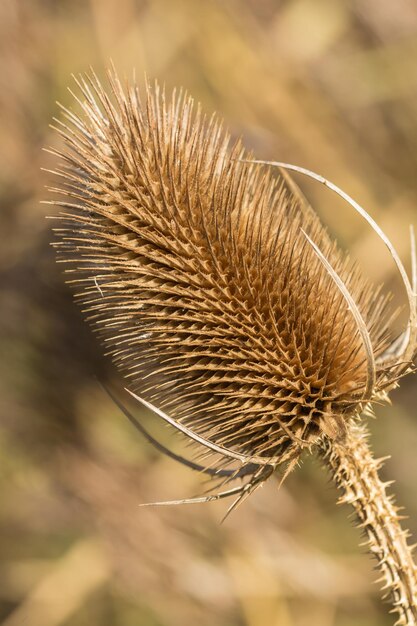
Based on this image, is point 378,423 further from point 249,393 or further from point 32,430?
point 249,393

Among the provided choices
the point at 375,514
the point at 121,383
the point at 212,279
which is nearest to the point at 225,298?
the point at 212,279

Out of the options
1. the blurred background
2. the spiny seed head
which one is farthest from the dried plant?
the blurred background

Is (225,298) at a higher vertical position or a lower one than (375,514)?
higher

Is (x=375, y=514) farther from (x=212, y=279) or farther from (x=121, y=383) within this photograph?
(x=121, y=383)

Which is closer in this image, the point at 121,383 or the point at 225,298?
the point at 225,298

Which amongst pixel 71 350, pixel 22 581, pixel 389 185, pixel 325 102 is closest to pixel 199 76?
pixel 325 102

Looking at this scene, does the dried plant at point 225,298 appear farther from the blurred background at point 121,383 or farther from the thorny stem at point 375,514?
the blurred background at point 121,383

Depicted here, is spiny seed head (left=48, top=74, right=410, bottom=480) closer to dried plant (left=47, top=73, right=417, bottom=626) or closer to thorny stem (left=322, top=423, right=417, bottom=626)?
dried plant (left=47, top=73, right=417, bottom=626)
